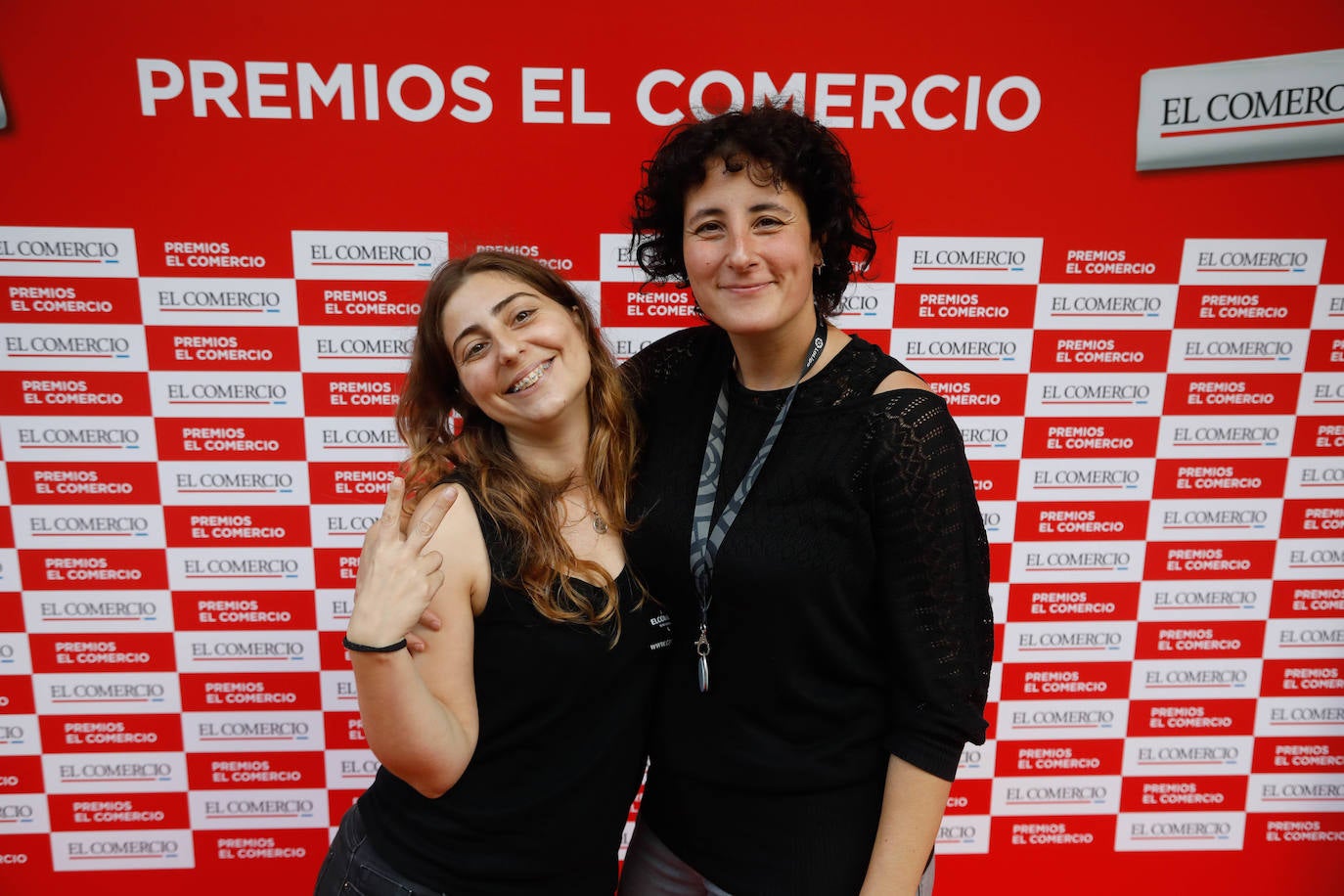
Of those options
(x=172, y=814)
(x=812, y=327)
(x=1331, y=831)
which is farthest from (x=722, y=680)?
(x=1331, y=831)

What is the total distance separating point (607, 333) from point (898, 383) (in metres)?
0.87

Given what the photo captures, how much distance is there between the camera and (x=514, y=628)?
111 centimetres

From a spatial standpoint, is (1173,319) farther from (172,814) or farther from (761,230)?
(172,814)

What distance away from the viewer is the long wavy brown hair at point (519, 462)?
112 centimetres

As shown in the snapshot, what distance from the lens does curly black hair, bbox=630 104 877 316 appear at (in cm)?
109

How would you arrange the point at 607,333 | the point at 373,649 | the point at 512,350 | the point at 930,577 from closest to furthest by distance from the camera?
the point at 373,649 → the point at 930,577 → the point at 512,350 → the point at 607,333

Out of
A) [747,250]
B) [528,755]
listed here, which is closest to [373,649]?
[528,755]

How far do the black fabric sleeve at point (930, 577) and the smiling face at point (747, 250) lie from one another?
202 millimetres

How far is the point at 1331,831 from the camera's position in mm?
2076

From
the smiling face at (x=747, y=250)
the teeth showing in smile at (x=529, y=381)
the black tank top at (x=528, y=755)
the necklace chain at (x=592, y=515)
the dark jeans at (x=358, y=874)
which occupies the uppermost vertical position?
the smiling face at (x=747, y=250)

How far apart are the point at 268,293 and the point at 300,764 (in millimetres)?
1160

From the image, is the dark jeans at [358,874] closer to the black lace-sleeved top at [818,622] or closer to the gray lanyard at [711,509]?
the black lace-sleeved top at [818,622]

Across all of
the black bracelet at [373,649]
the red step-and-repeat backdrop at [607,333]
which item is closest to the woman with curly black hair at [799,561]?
the black bracelet at [373,649]

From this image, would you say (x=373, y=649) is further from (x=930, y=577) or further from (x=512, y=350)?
(x=930, y=577)
